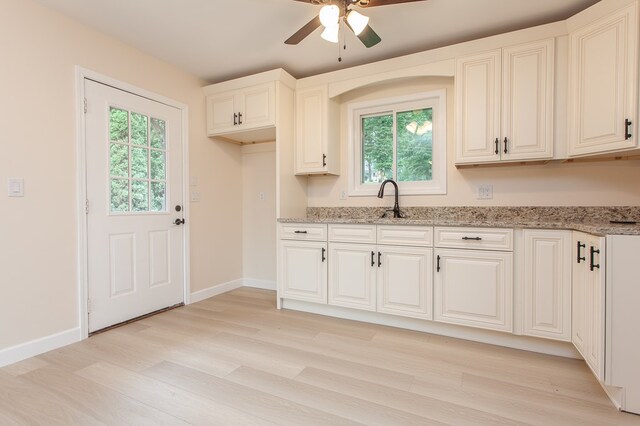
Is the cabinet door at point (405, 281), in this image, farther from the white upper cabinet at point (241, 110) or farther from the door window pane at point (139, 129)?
the door window pane at point (139, 129)

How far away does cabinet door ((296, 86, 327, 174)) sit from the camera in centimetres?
323

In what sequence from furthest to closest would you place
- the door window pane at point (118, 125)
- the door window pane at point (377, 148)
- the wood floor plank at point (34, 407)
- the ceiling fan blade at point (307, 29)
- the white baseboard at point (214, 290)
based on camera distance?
the white baseboard at point (214, 290)
the door window pane at point (377, 148)
the door window pane at point (118, 125)
the ceiling fan blade at point (307, 29)
the wood floor plank at point (34, 407)

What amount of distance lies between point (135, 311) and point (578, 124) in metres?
3.95

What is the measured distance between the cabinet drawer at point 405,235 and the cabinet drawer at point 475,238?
8 cm

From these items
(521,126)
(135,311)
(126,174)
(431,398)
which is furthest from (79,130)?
(521,126)

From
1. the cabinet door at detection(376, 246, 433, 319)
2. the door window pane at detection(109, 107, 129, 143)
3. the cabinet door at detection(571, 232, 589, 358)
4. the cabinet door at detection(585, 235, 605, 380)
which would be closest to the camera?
the cabinet door at detection(585, 235, 605, 380)

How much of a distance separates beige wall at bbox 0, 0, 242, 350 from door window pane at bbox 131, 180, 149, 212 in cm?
48

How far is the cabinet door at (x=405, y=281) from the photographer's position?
250 centimetres

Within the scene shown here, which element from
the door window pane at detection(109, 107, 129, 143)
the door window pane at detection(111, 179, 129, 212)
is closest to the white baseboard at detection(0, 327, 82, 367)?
the door window pane at detection(111, 179, 129, 212)

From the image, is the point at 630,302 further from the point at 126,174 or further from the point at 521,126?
the point at 126,174

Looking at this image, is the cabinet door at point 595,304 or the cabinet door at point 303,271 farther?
the cabinet door at point 303,271

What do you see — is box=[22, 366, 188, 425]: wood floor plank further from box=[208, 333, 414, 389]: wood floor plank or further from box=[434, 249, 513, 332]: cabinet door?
box=[434, 249, 513, 332]: cabinet door

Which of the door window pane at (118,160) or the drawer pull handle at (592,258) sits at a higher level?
the door window pane at (118,160)

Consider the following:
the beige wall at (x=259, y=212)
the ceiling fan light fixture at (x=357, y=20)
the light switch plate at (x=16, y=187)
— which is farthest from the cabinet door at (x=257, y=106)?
the light switch plate at (x=16, y=187)
